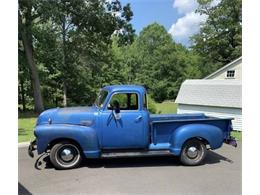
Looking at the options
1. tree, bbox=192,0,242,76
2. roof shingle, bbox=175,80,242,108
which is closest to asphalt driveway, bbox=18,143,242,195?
roof shingle, bbox=175,80,242,108

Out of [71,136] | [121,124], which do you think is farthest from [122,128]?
[71,136]

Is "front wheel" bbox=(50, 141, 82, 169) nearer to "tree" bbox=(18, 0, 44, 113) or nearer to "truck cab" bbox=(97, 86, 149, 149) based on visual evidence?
"truck cab" bbox=(97, 86, 149, 149)

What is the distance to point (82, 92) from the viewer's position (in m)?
35.4

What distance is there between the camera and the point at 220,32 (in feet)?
146

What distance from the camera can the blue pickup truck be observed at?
8.41 metres

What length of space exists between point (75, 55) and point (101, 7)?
7.58 meters

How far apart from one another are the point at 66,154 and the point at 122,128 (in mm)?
1398

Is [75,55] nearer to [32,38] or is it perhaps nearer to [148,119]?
[32,38]

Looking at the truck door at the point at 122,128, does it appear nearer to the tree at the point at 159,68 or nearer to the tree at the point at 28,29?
the tree at the point at 28,29

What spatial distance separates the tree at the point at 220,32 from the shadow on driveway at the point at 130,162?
113 ft

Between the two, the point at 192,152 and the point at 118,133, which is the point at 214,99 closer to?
the point at 192,152

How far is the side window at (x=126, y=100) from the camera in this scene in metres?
8.84

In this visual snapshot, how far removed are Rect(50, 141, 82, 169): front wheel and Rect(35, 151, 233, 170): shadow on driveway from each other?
10.6 inches

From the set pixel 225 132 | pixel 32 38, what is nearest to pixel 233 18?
pixel 32 38
